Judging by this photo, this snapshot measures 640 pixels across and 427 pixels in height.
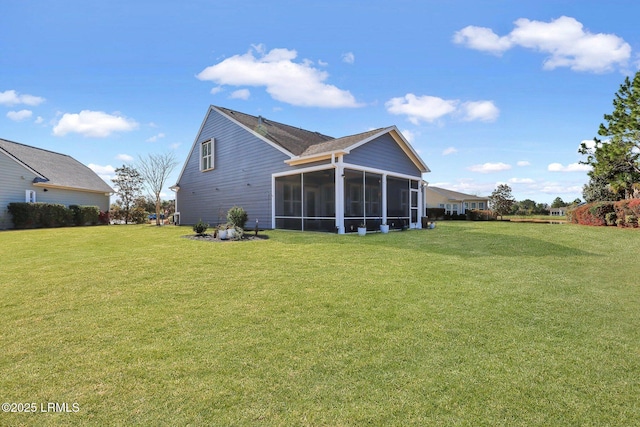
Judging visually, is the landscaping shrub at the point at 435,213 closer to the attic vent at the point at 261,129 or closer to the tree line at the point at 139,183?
the attic vent at the point at 261,129

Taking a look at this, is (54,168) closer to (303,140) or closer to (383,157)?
(303,140)

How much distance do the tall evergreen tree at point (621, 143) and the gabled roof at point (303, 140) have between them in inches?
654

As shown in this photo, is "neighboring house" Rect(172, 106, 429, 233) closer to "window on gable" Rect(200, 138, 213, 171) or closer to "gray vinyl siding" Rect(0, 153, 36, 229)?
"window on gable" Rect(200, 138, 213, 171)

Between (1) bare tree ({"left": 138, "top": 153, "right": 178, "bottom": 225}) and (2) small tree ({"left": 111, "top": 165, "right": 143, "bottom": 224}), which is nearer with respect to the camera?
(1) bare tree ({"left": 138, "top": 153, "right": 178, "bottom": 225})

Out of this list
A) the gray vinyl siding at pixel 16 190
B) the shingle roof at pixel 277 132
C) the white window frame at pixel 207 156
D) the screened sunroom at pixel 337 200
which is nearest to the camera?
the screened sunroom at pixel 337 200

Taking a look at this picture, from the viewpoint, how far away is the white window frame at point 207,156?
61.2 ft

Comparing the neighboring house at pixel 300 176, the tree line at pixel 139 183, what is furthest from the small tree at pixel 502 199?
the tree line at pixel 139 183

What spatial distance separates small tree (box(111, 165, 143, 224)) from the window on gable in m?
13.8

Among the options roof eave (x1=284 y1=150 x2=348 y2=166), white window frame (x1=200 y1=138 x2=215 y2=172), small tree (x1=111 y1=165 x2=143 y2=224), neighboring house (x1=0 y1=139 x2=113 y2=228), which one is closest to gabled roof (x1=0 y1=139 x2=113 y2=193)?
neighboring house (x1=0 y1=139 x2=113 y2=228)

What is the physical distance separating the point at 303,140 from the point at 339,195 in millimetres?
6775

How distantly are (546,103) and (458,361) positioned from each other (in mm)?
16395

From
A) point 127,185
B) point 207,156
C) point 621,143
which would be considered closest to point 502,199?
point 621,143

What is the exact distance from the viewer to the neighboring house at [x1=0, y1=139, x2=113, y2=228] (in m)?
18.4

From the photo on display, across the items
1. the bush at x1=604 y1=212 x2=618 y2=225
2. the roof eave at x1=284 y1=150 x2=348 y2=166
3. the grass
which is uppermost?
the roof eave at x1=284 y1=150 x2=348 y2=166
